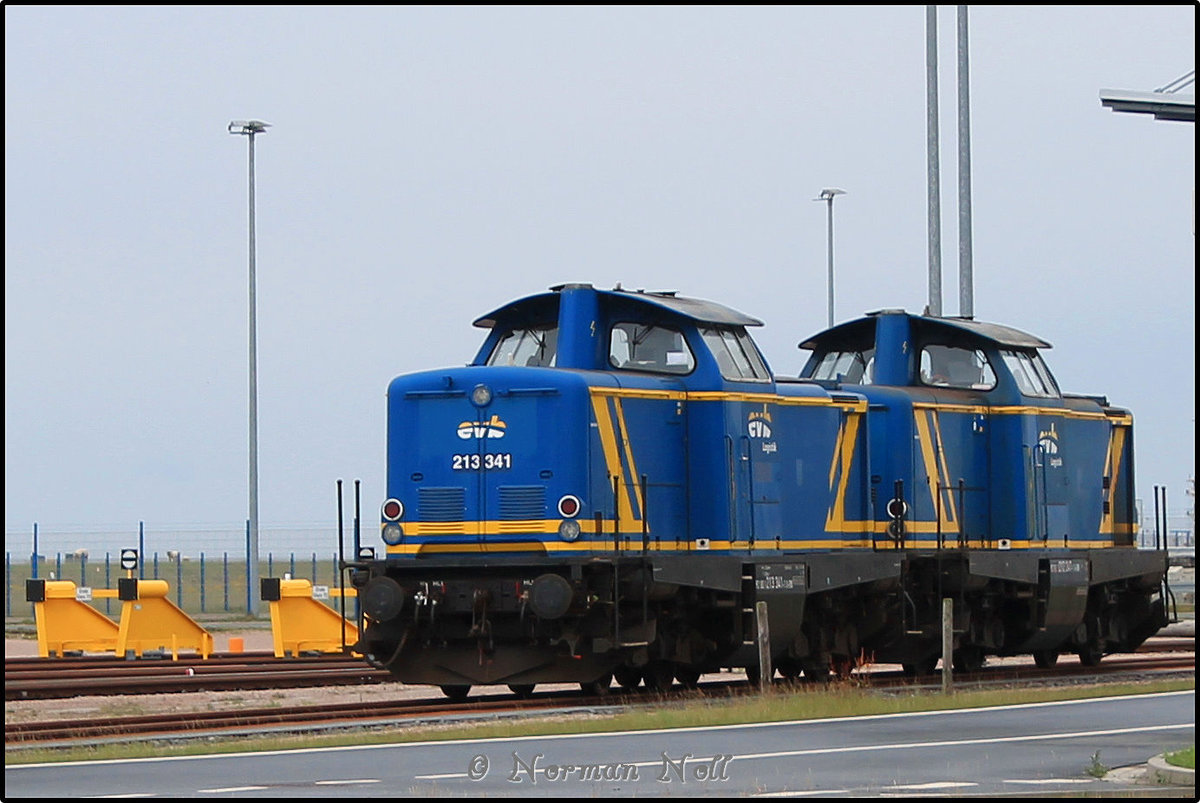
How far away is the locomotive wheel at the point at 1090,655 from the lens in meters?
28.3

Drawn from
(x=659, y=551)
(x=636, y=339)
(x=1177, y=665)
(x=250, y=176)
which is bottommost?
(x=1177, y=665)

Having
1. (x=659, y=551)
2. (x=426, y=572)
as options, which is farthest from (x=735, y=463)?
(x=426, y=572)

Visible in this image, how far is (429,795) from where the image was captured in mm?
13242

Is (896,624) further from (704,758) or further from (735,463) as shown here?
(704,758)

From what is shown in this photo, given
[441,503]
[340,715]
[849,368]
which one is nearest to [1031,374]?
[849,368]

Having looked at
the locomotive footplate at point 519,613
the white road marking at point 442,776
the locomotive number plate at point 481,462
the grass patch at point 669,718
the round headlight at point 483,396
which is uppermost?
the round headlight at point 483,396

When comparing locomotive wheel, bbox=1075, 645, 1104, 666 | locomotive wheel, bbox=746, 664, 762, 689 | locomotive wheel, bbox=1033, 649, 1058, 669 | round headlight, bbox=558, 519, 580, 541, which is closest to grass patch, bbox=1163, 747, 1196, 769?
round headlight, bbox=558, 519, 580, 541

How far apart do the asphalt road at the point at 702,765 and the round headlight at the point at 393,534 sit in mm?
4953

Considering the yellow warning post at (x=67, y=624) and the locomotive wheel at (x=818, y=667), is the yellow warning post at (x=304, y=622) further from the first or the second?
the locomotive wheel at (x=818, y=667)

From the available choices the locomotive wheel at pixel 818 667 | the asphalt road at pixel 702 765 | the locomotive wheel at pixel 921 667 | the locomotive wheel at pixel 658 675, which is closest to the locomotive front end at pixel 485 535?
the locomotive wheel at pixel 658 675

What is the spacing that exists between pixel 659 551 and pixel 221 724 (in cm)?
498

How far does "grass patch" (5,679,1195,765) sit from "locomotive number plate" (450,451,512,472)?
2.50 metres

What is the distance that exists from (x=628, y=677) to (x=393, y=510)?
3.18m

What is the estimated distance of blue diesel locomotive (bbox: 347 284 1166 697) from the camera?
21.2 m
